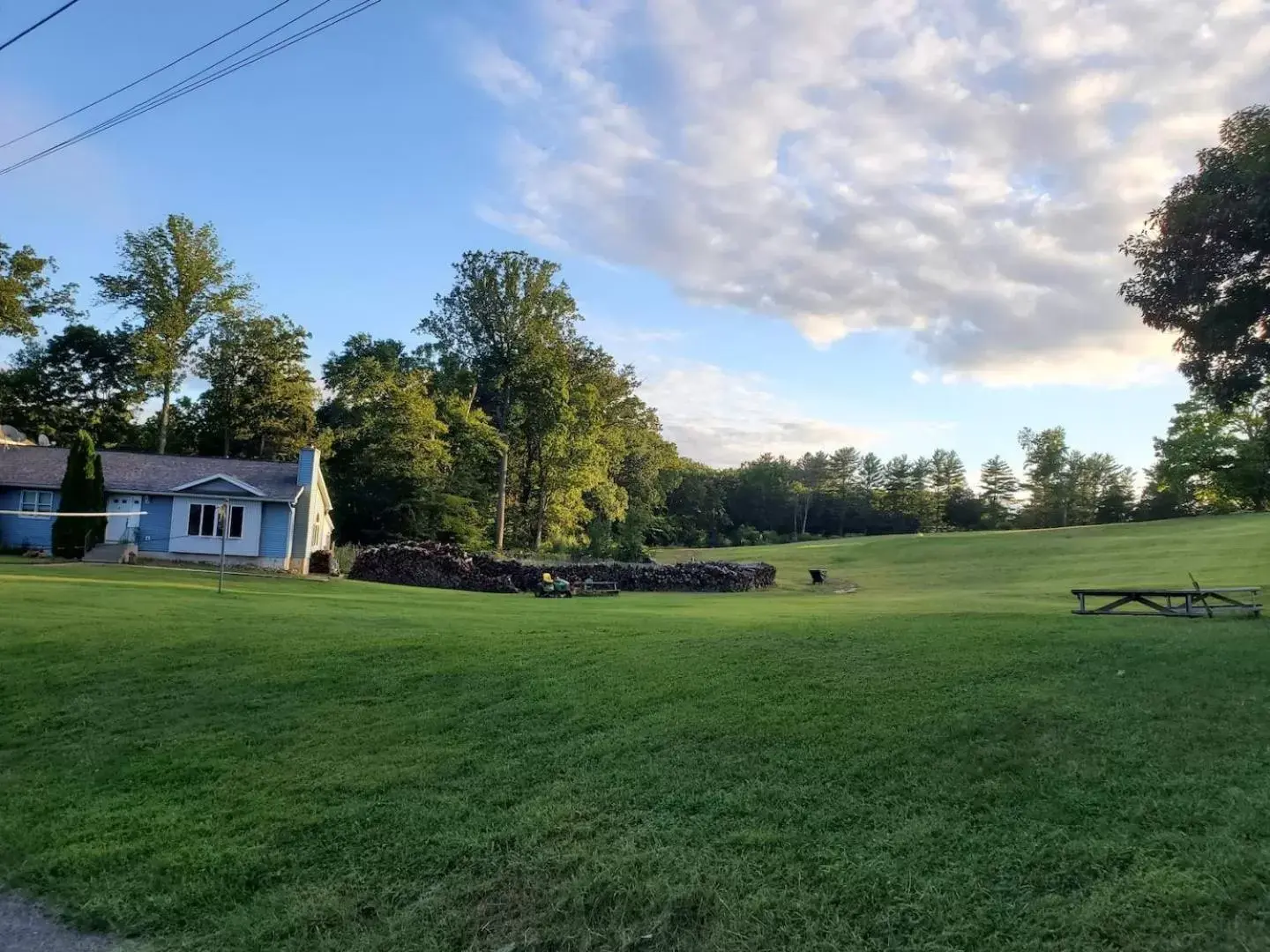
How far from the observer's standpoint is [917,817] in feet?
16.7

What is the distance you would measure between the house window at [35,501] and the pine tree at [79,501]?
9.54 ft

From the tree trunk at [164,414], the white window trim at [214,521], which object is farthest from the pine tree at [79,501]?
the tree trunk at [164,414]

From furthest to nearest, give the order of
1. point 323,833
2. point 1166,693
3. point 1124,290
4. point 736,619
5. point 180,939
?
point 736,619
point 1124,290
point 1166,693
point 323,833
point 180,939

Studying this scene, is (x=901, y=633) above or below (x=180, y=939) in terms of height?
above

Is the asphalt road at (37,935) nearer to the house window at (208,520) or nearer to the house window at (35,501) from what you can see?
the house window at (208,520)

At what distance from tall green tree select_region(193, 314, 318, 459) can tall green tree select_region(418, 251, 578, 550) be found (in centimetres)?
1016

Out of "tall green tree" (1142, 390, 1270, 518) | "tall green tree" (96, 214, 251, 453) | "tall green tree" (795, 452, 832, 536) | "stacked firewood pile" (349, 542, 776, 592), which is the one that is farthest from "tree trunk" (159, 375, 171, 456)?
"tall green tree" (795, 452, 832, 536)

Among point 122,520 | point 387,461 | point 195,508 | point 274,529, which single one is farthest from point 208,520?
point 387,461

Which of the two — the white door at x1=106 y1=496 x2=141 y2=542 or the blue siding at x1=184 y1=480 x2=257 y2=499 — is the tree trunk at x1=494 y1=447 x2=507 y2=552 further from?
the white door at x1=106 y1=496 x2=141 y2=542

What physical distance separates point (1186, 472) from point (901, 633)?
5172 cm

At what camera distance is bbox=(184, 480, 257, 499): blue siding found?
3238 centimetres

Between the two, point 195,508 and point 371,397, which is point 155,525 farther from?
point 371,397

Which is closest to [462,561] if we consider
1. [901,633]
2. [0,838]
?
[901,633]

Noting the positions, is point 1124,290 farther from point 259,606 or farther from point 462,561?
point 462,561
